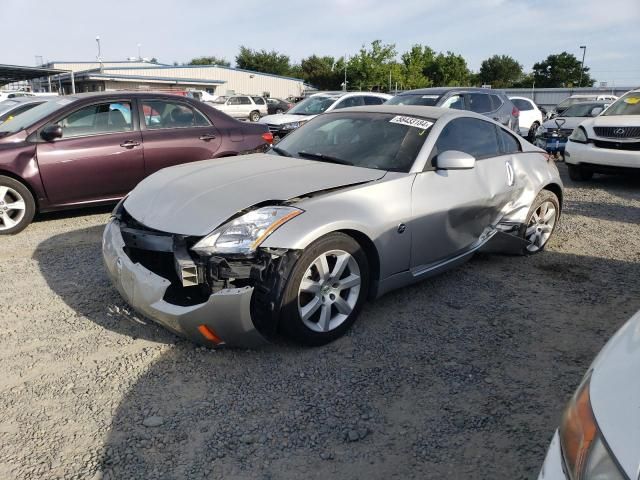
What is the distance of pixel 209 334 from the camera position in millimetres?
3002

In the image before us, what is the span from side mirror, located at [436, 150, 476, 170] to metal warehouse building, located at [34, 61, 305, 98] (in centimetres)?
4110

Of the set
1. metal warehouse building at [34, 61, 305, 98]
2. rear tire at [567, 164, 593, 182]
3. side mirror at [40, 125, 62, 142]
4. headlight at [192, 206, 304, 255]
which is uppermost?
metal warehouse building at [34, 61, 305, 98]

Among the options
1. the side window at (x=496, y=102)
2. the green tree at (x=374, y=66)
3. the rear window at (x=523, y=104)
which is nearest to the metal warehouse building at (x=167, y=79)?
the green tree at (x=374, y=66)

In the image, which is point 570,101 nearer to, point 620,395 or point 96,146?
point 96,146

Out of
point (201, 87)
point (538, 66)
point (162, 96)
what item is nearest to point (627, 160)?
point (162, 96)

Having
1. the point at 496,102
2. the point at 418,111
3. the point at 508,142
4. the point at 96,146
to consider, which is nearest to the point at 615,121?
the point at 496,102

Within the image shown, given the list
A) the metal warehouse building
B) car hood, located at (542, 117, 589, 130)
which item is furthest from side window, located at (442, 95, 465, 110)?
the metal warehouse building

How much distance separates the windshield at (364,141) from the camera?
3.93 metres

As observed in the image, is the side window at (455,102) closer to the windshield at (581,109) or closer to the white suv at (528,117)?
the white suv at (528,117)

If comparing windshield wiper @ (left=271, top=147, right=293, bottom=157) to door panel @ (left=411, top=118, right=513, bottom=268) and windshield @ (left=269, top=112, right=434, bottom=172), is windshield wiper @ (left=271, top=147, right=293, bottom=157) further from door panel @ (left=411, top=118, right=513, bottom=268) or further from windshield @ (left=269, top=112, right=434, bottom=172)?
door panel @ (left=411, top=118, right=513, bottom=268)

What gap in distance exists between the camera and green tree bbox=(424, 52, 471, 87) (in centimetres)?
6738

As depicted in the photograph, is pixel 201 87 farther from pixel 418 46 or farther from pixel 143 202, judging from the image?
pixel 143 202

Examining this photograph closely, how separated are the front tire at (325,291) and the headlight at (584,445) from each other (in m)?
1.78

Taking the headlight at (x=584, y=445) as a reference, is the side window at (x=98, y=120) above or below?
above
